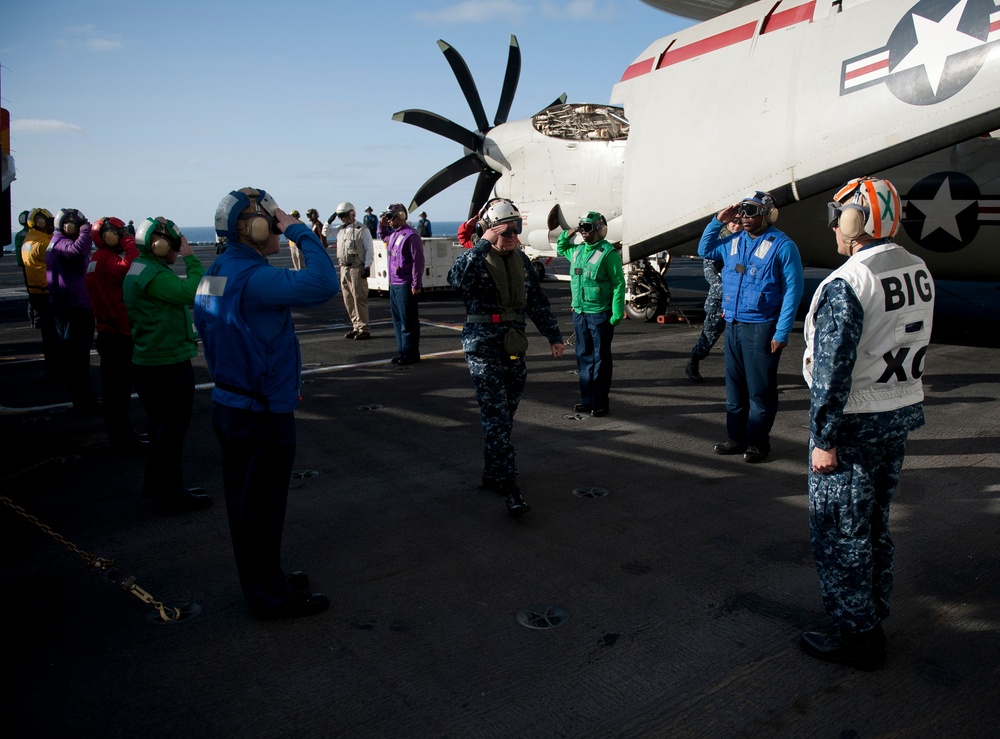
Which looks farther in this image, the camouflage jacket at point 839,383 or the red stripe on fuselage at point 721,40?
the red stripe on fuselage at point 721,40

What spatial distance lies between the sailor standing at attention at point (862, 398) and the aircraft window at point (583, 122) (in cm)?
998

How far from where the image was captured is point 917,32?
21.4ft

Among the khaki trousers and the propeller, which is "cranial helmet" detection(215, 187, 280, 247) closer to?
the khaki trousers

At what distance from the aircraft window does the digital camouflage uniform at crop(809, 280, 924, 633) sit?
10.1 meters

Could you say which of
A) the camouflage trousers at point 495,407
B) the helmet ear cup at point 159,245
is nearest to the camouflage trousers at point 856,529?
the camouflage trousers at point 495,407

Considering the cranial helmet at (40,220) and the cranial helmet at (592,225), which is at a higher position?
the cranial helmet at (40,220)

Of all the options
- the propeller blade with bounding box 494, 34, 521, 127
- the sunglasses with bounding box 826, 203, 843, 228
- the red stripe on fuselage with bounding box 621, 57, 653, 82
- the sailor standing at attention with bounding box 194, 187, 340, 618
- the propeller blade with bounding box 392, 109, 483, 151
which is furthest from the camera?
the propeller blade with bounding box 494, 34, 521, 127

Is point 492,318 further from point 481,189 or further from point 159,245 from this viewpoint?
point 481,189

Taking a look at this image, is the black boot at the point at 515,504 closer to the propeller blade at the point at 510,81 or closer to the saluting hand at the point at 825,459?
the saluting hand at the point at 825,459

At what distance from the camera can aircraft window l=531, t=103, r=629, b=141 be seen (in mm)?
12484

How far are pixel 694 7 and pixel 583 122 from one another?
10.2 ft

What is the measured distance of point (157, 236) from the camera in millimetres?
4645

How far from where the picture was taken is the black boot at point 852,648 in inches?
115

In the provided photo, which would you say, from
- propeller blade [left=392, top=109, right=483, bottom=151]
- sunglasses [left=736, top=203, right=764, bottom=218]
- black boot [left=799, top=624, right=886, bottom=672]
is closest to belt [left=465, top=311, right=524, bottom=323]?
sunglasses [left=736, top=203, right=764, bottom=218]
